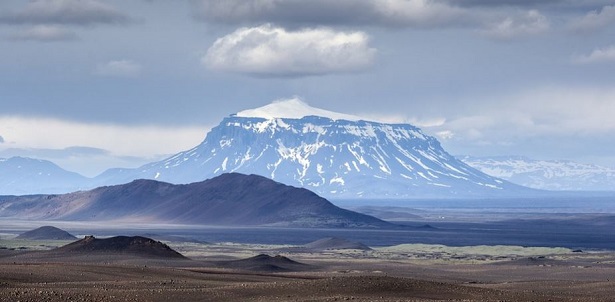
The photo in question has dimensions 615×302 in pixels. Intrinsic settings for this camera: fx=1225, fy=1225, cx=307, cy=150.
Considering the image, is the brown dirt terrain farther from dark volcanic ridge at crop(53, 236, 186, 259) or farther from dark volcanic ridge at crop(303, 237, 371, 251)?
dark volcanic ridge at crop(303, 237, 371, 251)

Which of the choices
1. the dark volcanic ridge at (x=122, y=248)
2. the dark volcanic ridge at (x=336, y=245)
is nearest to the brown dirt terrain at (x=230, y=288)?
the dark volcanic ridge at (x=122, y=248)

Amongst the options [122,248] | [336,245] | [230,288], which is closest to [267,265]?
[122,248]

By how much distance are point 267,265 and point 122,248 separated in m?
19.6

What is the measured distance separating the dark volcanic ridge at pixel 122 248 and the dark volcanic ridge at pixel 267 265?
8306 millimetres

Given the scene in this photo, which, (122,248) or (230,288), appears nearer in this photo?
(230,288)

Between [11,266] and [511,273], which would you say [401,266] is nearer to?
[511,273]

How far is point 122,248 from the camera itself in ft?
410

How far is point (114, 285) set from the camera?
2571 inches

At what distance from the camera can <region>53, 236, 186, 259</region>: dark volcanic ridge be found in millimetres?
122375

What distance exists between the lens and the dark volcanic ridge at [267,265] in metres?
110

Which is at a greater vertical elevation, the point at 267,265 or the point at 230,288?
the point at 267,265

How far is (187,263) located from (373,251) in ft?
206

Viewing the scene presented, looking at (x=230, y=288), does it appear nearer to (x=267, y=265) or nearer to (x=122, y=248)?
(x=267, y=265)

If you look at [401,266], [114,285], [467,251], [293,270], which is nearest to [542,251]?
[467,251]
